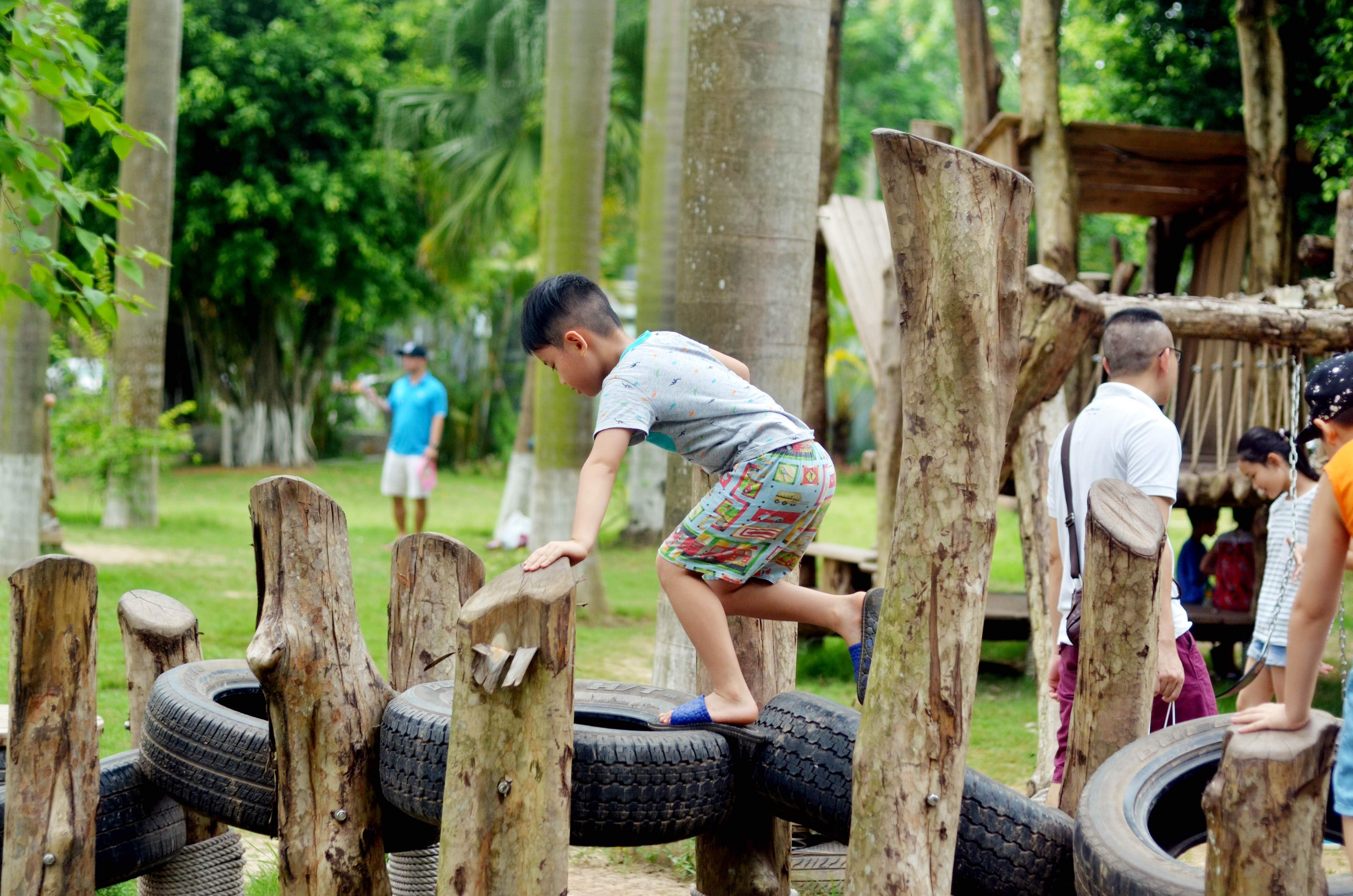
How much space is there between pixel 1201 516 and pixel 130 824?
25.7ft

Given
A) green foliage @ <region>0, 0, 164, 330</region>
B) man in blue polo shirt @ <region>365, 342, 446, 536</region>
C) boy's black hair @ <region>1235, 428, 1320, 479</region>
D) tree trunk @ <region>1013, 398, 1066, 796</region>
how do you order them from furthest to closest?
man in blue polo shirt @ <region>365, 342, 446, 536</region> → boy's black hair @ <region>1235, 428, 1320, 479</region> → tree trunk @ <region>1013, 398, 1066, 796</region> → green foliage @ <region>0, 0, 164, 330</region>

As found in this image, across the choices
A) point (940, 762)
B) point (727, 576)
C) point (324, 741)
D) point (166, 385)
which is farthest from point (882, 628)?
point (166, 385)

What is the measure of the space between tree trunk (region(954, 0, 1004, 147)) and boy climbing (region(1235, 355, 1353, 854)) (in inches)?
339

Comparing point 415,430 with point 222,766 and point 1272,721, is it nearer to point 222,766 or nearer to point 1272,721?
point 222,766

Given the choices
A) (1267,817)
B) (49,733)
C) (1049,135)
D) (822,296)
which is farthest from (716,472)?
(1049,135)

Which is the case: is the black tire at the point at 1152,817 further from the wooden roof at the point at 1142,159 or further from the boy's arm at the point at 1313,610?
the wooden roof at the point at 1142,159

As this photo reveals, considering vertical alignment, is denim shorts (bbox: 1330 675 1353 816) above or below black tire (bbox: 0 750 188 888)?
above

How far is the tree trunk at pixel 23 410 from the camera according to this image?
359 inches

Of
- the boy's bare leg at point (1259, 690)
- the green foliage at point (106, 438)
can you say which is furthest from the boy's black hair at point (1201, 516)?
the green foliage at point (106, 438)

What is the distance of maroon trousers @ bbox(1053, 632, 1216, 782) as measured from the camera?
3.96m

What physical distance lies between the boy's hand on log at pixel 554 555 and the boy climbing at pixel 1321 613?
1504 millimetres

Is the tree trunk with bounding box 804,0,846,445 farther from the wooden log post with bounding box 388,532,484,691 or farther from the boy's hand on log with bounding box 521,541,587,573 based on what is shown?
the boy's hand on log with bounding box 521,541,587,573

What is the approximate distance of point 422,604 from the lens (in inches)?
166

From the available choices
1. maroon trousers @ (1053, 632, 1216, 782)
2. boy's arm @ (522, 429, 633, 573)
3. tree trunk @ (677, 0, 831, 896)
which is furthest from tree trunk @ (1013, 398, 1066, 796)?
boy's arm @ (522, 429, 633, 573)
